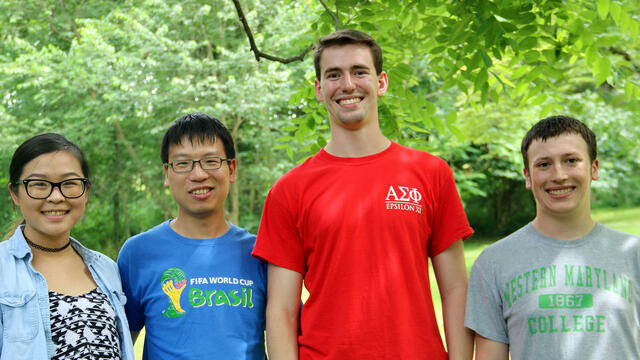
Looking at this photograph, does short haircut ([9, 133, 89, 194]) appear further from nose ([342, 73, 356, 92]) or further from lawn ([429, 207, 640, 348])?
lawn ([429, 207, 640, 348])

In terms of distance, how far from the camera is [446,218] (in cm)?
267

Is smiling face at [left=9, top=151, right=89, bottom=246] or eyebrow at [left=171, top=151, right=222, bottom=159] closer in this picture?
smiling face at [left=9, top=151, right=89, bottom=246]

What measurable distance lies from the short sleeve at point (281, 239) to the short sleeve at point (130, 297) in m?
0.67

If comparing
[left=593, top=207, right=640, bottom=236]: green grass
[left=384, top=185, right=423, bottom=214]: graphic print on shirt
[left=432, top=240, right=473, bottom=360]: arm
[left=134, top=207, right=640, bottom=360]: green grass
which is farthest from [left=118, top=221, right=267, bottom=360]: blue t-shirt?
[left=593, top=207, right=640, bottom=236]: green grass

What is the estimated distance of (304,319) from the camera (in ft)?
8.55

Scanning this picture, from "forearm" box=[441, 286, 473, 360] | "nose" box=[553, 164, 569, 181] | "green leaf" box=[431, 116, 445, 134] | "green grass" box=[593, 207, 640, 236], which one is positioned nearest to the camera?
"nose" box=[553, 164, 569, 181]

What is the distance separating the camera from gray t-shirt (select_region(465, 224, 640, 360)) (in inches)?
89.6

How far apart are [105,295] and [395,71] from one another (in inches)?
108

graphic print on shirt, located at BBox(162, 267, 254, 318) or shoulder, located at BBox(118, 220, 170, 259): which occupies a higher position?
shoulder, located at BBox(118, 220, 170, 259)

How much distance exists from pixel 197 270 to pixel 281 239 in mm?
451

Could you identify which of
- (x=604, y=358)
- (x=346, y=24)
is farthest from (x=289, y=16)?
(x=604, y=358)

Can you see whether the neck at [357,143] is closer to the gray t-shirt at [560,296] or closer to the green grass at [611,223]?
the gray t-shirt at [560,296]

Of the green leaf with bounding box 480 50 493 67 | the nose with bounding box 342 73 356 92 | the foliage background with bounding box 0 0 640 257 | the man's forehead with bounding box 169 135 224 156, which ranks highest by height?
the foliage background with bounding box 0 0 640 257

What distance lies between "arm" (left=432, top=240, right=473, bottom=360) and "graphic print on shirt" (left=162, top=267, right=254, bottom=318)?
912 millimetres
